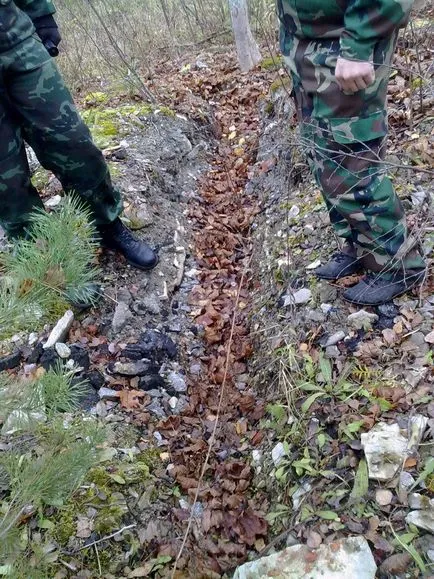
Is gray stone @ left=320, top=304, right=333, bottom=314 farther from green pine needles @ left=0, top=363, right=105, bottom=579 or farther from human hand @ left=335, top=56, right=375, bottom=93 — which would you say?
green pine needles @ left=0, top=363, right=105, bottom=579

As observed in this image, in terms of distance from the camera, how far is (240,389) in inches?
111

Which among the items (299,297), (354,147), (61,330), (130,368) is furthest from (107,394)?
(354,147)

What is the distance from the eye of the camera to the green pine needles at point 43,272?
1.34 meters

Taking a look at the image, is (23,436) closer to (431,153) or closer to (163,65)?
(431,153)

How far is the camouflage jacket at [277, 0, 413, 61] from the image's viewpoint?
1840 mm

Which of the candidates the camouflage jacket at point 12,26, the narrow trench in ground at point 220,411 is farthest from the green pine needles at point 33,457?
the camouflage jacket at point 12,26

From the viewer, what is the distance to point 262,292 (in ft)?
10.8

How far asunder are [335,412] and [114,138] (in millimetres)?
3268

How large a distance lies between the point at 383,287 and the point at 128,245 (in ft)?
5.24

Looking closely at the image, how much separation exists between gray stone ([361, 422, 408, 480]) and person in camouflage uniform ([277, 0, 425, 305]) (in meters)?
0.71

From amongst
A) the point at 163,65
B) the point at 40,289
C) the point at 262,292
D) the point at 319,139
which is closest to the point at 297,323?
the point at 262,292

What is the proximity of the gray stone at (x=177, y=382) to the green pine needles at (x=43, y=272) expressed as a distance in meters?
1.27

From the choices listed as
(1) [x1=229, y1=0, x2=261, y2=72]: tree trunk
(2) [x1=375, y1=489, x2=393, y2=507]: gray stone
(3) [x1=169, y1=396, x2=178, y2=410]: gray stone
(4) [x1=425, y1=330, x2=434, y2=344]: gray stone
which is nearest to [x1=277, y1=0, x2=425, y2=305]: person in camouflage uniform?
(4) [x1=425, y1=330, x2=434, y2=344]: gray stone

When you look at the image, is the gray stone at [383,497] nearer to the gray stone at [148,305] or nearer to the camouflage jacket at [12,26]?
→ the gray stone at [148,305]
